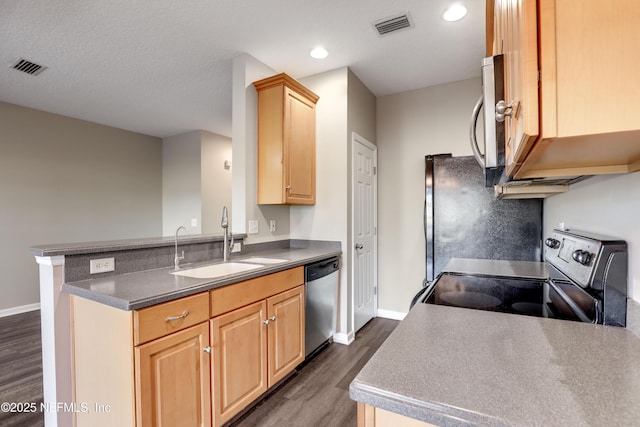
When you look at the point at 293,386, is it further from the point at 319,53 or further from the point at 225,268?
the point at 319,53

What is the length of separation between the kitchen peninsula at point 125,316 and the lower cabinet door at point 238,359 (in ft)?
0.04

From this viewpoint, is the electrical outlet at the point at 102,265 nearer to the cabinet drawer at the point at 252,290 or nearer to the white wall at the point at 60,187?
the cabinet drawer at the point at 252,290

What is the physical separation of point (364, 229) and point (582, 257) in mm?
2248

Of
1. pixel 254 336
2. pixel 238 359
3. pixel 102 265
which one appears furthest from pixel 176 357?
pixel 102 265

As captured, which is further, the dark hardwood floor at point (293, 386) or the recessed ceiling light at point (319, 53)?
the recessed ceiling light at point (319, 53)

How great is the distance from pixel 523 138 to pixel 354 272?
2.51m

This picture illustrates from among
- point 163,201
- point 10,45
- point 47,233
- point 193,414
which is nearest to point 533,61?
point 193,414

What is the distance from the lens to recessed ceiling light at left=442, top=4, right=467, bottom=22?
80.0 inches

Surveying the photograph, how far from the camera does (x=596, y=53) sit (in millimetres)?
487

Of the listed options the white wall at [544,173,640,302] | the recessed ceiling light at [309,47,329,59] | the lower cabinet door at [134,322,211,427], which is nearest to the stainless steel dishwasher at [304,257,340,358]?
the lower cabinet door at [134,322,211,427]

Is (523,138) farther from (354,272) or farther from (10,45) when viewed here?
(10,45)

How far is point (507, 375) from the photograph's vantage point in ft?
2.09

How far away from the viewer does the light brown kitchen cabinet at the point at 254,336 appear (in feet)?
5.27

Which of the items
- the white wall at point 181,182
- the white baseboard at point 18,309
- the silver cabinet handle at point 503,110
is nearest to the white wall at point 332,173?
the silver cabinet handle at point 503,110
